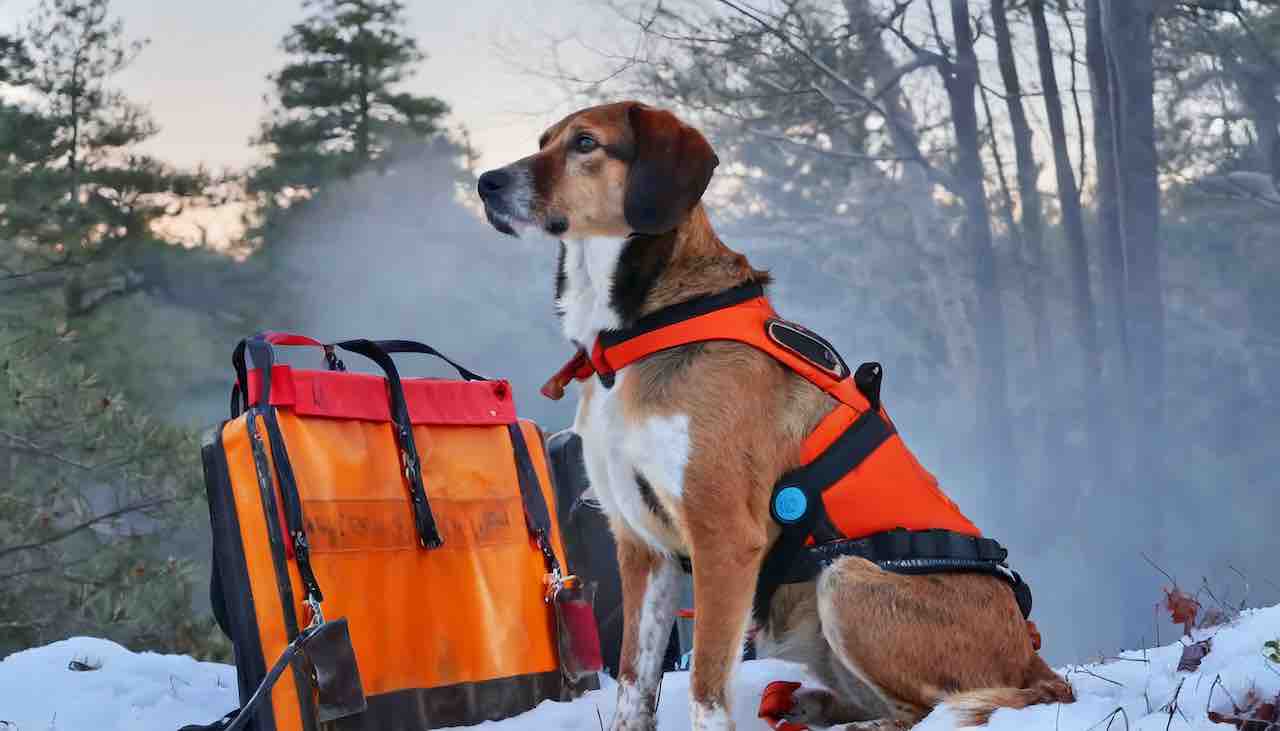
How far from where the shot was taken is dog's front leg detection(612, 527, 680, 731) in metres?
2.75

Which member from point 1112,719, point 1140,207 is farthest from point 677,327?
point 1140,207

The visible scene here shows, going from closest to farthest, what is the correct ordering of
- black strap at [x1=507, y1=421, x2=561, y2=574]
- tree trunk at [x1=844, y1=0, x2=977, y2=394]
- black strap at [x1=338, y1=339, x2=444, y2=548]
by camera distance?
1. black strap at [x1=338, y1=339, x2=444, y2=548]
2. black strap at [x1=507, y1=421, x2=561, y2=574]
3. tree trunk at [x1=844, y1=0, x2=977, y2=394]

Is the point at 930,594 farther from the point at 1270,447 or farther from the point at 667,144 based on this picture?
the point at 1270,447

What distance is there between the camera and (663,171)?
2.62m

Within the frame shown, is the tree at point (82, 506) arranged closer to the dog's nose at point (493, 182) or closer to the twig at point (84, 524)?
the twig at point (84, 524)

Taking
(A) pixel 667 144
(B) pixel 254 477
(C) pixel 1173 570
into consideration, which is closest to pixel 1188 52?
(C) pixel 1173 570

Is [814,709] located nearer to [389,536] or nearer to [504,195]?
[389,536]

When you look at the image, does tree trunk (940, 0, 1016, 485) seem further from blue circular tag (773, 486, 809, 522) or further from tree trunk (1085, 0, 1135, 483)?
blue circular tag (773, 486, 809, 522)

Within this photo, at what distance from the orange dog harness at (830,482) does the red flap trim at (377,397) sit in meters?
0.72

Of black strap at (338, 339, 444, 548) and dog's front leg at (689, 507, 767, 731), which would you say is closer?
dog's front leg at (689, 507, 767, 731)

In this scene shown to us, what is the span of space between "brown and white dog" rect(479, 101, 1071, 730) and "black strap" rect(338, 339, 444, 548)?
553 mm

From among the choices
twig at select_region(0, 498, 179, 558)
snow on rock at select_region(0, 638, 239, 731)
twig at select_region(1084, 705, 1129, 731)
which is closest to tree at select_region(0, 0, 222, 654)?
twig at select_region(0, 498, 179, 558)

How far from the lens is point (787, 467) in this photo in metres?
2.58

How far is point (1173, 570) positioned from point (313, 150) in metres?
10.1
